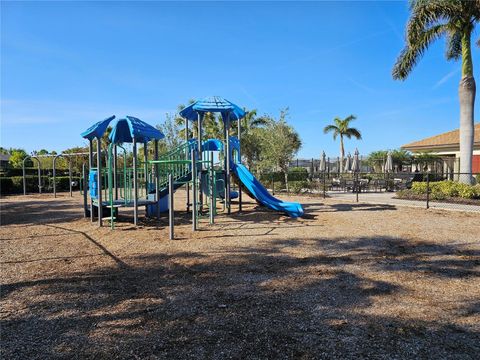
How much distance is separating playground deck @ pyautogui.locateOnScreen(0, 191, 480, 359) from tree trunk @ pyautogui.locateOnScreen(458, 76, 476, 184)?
9.04 m

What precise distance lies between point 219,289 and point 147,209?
7275 mm

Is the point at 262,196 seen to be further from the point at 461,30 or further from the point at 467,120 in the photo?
the point at 461,30

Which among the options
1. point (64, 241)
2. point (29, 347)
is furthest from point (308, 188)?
point (29, 347)

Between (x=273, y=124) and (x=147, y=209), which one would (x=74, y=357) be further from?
(x=273, y=124)

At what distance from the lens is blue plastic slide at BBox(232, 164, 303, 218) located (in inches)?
418

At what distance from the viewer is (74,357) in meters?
2.85

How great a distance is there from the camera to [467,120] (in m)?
15.6

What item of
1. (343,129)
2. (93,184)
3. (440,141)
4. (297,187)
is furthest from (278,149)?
(343,129)

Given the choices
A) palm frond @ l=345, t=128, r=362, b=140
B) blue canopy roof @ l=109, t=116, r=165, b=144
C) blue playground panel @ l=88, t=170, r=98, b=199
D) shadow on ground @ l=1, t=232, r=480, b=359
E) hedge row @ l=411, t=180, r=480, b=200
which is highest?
palm frond @ l=345, t=128, r=362, b=140

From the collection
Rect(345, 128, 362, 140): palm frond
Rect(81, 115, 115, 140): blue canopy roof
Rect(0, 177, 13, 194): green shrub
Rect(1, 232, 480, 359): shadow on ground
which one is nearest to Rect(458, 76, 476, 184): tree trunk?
Rect(1, 232, 480, 359): shadow on ground

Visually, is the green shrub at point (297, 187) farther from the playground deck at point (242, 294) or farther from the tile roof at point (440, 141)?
the tile roof at point (440, 141)

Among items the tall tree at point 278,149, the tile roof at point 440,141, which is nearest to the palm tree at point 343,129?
the tile roof at point 440,141

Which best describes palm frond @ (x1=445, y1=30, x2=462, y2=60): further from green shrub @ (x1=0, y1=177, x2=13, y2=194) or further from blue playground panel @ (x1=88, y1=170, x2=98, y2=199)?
green shrub @ (x1=0, y1=177, x2=13, y2=194)

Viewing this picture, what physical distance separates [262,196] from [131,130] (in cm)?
Result: 449
